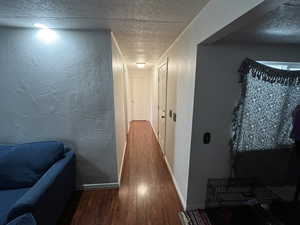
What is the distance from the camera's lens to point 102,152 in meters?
2.06

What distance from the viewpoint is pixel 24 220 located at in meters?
1.02

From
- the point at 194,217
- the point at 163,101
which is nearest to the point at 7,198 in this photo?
the point at 194,217

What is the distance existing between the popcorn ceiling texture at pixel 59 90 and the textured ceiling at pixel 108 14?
20 centimetres

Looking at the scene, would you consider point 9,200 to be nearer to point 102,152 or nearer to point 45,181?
point 45,181

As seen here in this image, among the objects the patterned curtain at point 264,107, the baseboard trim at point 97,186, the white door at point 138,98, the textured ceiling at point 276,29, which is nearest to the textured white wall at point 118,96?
the baseboard trim at point 97,186

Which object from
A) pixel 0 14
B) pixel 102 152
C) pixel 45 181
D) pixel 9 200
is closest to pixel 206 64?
pixel 102 152

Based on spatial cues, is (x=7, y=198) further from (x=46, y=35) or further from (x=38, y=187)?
(x=46, y=35)

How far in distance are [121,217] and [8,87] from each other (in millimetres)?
2117

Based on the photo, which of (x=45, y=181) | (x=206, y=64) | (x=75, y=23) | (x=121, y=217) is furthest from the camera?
(x=121, y=217)

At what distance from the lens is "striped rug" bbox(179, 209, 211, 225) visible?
1619 mm

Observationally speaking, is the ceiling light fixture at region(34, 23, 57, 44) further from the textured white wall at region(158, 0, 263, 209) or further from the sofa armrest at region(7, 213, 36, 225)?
A: the sofa armrest at region(7, 213, 36, 225)

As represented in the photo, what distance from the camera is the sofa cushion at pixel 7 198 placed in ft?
4.12

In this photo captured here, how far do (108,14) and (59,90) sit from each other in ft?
3.65

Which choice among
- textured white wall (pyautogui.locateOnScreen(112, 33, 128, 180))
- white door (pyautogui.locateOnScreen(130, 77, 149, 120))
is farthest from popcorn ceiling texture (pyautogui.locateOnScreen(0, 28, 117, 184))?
white door (pyautogui.locateOnScreen(130, 77, 149, 120))
